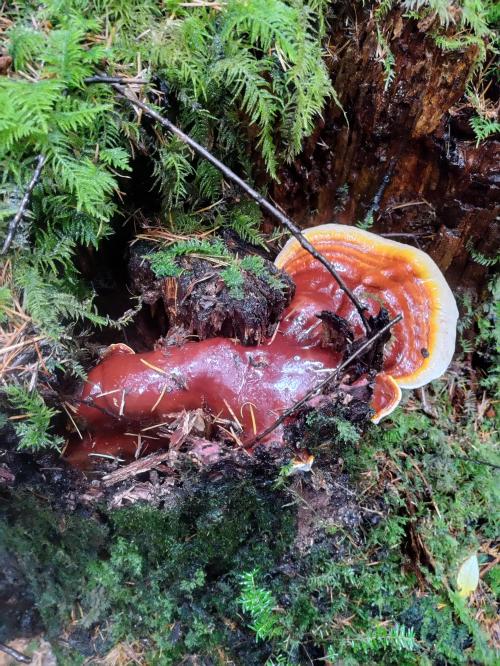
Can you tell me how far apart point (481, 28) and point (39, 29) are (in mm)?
1863

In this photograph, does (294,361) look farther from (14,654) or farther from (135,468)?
(14,654)

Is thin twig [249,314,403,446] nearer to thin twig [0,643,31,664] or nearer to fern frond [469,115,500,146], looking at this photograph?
fern frond [469,115,500,146]

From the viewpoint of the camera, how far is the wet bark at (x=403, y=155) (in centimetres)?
212

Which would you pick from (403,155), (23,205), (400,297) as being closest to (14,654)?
(23,205)

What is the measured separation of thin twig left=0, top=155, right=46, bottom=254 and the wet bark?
132 centimetres

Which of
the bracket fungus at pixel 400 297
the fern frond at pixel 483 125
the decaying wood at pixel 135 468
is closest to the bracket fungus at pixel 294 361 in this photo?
the bracket fungus at pixel 400 297

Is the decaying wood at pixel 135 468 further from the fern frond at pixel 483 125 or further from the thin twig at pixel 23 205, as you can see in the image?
the fern frond at pixel 483 125

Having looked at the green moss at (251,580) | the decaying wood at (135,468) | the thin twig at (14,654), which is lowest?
the thin twig at (14,654)

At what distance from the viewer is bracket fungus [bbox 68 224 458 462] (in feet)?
6.86

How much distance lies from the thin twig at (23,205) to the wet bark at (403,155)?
1319 mm

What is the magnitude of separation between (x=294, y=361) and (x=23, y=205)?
4.33ft

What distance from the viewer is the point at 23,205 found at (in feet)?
5.62

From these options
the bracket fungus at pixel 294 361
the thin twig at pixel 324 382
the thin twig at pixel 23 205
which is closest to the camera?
the thin twig at pixel 23 205

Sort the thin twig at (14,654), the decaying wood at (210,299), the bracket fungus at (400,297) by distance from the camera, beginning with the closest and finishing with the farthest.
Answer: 1. the decaying wood at (210,299)
2. the bracket fungus at (400,297)
3. the thin twig at (14,654)
